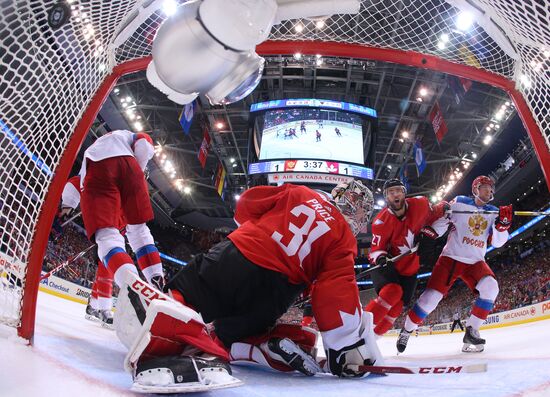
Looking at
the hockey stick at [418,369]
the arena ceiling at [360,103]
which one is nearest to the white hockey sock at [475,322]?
the hockey stick at [418,369]

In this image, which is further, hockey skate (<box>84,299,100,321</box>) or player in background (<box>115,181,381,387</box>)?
hockey skate (<box>84,299,100,321</box>)

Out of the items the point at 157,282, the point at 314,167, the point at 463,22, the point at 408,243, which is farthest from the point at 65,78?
the point at 314,167

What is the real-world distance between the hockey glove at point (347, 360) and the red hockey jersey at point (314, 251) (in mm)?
47

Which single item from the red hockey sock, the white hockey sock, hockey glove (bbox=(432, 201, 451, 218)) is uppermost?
hockey glove (bbox=(432, 201, 451, 218))

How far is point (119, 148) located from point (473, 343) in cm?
270

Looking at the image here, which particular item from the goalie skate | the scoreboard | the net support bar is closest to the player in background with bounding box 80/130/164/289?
the net support bar

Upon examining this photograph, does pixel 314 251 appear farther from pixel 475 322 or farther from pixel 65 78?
pixel 475 322

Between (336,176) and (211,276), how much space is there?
7.72 meters

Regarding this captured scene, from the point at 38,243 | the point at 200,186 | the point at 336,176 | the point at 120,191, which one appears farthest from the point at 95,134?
the point at 38,243

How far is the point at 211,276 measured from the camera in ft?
4.93

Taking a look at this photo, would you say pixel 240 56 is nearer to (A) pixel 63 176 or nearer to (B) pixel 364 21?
(A) pixel 63 176

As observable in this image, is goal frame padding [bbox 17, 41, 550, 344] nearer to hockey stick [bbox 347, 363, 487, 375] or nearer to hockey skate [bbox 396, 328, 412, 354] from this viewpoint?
hockey stick [bbox 347, 363, 487, 375]

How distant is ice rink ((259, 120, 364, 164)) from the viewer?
9.30 metres

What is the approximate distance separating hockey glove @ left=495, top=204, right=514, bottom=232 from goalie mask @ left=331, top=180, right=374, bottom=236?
1699 mm
